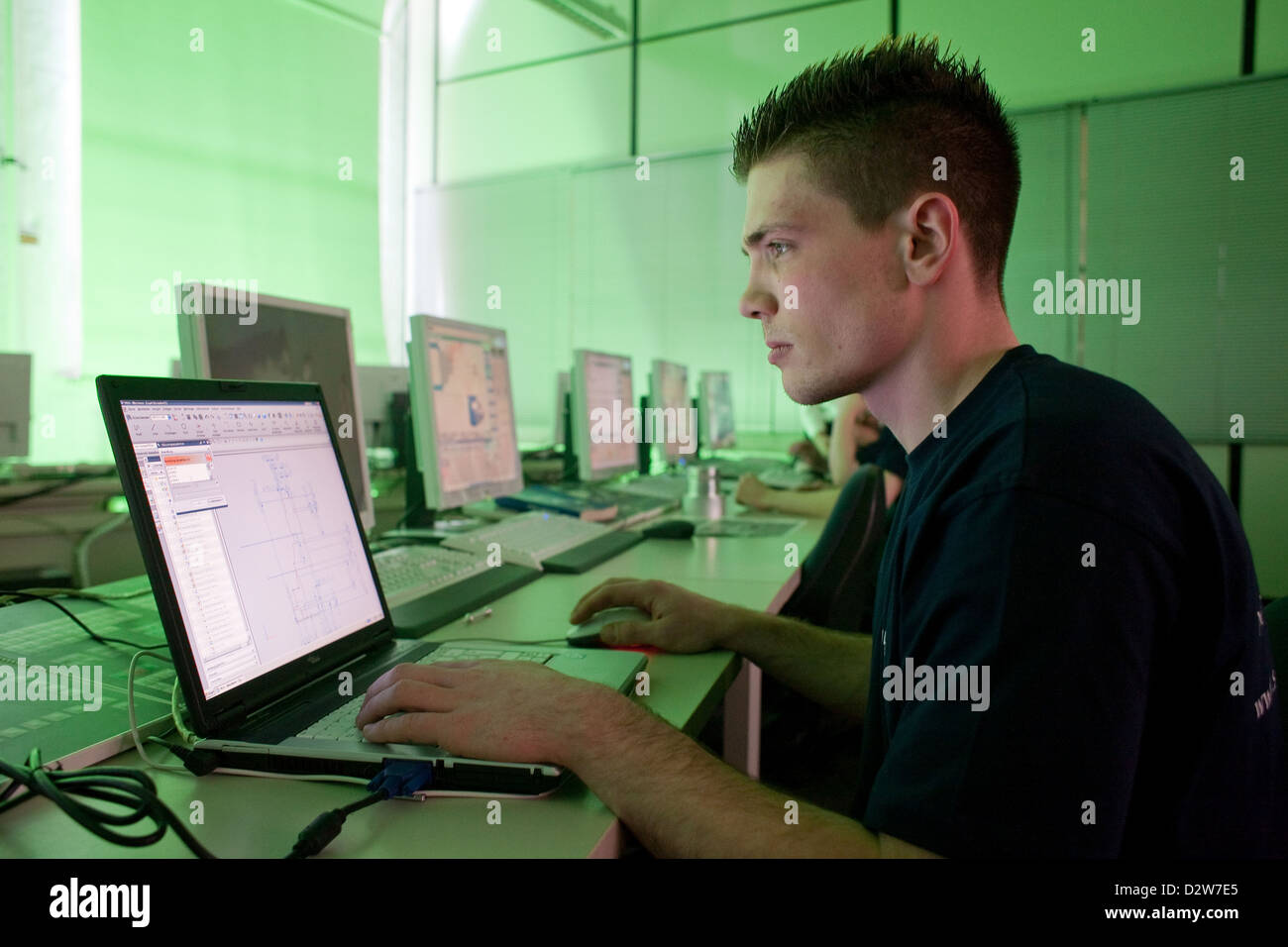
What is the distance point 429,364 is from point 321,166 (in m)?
4.58

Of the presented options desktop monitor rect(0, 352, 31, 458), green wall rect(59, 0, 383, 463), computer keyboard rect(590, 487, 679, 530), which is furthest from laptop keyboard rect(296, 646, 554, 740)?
green wall rect(59, 0, 383, 463)

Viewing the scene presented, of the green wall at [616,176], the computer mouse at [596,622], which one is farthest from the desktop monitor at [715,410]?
the computer mouse at [596,622]

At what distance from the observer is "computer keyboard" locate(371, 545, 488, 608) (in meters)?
1.39

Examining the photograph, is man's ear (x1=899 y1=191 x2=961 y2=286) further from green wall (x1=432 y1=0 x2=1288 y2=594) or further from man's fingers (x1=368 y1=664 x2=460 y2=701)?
green wall (x1=432 y1=0 x2=1288 y2=594)

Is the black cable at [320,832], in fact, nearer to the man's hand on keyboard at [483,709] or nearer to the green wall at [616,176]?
the man's hand on keyboard at [483,709]

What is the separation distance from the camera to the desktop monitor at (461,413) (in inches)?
75.8

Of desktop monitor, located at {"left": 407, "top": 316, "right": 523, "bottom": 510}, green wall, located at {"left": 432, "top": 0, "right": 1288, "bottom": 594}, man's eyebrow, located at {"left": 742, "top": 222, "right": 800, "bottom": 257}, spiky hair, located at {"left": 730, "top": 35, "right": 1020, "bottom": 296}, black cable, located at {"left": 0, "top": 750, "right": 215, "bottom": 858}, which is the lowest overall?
black cable, located at {"left": 0, "top": 750, "right": 215, "bottom": 858}

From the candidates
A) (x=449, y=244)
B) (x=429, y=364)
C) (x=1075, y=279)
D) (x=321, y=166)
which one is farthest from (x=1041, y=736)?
(x=449, y=244)

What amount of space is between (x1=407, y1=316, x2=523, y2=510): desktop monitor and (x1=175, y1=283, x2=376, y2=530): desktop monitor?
0.22m

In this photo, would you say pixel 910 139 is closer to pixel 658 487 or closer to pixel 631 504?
pixel 631 504

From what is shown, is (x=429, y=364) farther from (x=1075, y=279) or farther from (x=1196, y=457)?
(x=1075, y=279)

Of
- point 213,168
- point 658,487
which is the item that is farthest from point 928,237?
point 213,168

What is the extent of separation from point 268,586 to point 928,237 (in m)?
0.81
